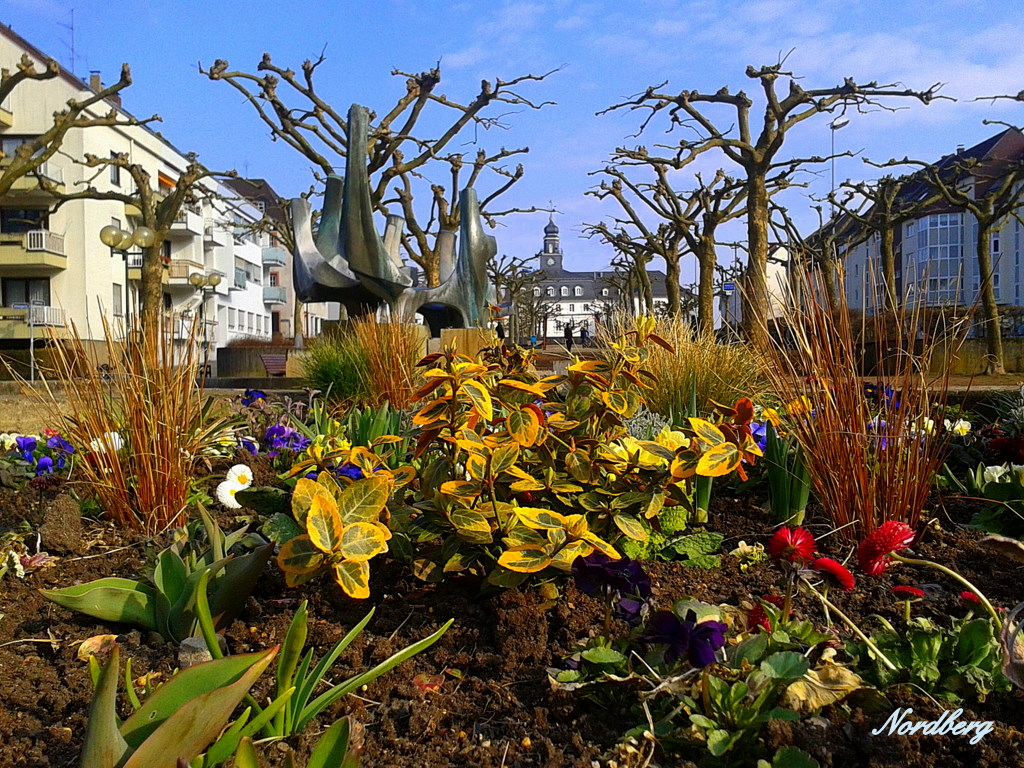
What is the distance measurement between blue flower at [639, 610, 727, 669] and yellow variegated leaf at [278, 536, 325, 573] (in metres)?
0.67

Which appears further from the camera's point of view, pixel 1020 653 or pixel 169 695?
pixel 1020 653

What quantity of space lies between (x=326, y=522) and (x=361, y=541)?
0.08 metres

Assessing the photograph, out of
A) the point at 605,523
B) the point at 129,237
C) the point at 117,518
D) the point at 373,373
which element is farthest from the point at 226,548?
the point at 129,237

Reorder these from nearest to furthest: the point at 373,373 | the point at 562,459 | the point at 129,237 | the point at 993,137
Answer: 1. the point at 562,459
2. the point at 373,373
3. the point at 129,237
4. the point at 993,137

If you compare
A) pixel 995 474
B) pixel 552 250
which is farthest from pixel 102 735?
pixel 552 250

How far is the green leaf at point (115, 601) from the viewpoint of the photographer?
1.74 metres

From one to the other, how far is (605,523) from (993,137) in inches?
2376

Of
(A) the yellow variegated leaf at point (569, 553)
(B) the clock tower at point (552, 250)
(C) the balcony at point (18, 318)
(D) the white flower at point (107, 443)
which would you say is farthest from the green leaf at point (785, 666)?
(B) the clock tower at point (552, 250)

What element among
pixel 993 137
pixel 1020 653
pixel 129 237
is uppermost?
pixel 993 137

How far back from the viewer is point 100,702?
999 mm

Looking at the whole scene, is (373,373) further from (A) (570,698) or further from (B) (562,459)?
(A) (570,698)

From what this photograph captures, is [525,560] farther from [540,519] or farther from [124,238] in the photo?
[124,238]

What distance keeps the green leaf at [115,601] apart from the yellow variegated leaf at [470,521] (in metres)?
0.73

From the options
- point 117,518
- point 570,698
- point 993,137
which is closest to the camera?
point 570,698
